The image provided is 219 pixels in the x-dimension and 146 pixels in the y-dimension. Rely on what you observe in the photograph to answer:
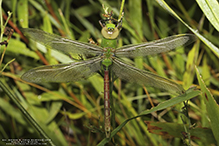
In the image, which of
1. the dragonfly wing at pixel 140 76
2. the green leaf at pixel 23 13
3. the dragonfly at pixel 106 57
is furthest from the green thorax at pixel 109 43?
the green leaf at pixel 23 13

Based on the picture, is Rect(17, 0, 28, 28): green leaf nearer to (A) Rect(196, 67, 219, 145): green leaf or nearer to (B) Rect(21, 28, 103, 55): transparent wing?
(B) Rect(21, 28, 103, 55): transparent wing

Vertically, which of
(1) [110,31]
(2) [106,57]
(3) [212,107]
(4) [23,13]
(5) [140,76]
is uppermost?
(4) [23,13]

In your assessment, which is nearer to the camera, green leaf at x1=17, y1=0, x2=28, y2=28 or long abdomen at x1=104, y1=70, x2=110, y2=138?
long abdomen at x1=104, y1=70, x2=110, y2=138

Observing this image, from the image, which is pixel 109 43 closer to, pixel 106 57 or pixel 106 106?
pixel 106 57

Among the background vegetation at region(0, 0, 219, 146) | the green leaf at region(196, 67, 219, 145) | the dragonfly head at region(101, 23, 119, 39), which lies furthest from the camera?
the background vegetation at region(0, 0, 219, 146)

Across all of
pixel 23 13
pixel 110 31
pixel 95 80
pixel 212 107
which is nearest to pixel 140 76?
pixel 110 31

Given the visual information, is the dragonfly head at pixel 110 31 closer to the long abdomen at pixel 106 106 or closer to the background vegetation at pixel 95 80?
the long abdomen at pixel 106 106

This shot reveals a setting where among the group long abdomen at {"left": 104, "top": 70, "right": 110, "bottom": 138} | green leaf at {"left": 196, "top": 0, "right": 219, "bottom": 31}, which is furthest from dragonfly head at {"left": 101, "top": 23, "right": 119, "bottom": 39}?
green leaf at {"left": 196, "top": 0, "right": 219, "bottom": 31}
